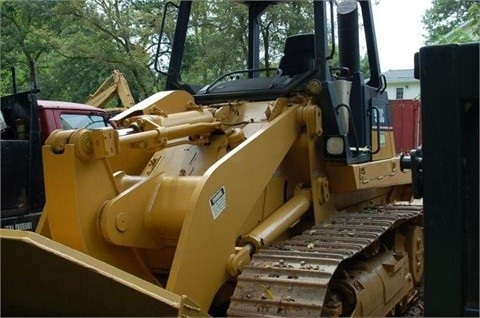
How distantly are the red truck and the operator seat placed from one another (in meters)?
3.51

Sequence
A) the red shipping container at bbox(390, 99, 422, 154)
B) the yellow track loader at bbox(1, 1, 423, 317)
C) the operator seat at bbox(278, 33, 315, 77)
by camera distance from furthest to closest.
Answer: the red shipping container at bbox(390, 99, 422, 154)
the operator seat at bbox(278, 33, 315, 77)
the yellow track loader at bbox(1, 1, 423, 317)

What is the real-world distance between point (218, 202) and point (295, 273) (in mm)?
590

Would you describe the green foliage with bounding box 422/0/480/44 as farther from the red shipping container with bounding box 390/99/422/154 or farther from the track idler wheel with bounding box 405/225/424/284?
the track idler wheel with bounding box 405/225/424/284

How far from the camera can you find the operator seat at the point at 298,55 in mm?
5105

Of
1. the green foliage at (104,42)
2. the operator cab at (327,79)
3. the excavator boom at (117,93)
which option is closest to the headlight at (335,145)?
the operator cab at (327,79)

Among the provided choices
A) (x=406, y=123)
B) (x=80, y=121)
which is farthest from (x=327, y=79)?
(x=406, y=123)

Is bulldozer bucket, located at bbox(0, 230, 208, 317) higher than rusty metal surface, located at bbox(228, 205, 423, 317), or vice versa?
bulldozer bucket, located at bbox(0, 230, 208, 317)

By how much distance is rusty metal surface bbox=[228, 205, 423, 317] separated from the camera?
3182 millimetres

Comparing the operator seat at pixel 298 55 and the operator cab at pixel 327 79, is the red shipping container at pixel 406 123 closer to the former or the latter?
the operator cab at pixel 327 79

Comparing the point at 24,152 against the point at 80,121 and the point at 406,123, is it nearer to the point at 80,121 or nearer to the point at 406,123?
the point at 80,121

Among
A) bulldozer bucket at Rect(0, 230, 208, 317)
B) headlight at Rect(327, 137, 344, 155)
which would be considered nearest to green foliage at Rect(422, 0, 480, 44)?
headlight at Rect(327, 137, 344, 155)

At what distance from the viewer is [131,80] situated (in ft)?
67.9

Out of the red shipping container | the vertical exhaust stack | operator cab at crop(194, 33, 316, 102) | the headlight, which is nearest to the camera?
the headlight

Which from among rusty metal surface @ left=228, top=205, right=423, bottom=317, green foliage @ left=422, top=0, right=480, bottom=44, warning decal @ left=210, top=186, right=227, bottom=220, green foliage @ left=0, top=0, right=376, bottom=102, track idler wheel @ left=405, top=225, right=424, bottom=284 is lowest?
track idler wheel @ left=405, top=225, right=424, bottom=284
